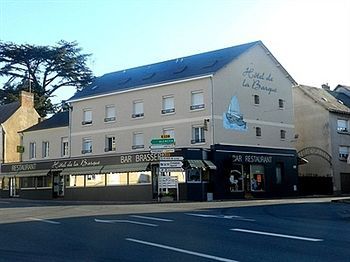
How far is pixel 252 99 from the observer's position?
42.8 metres

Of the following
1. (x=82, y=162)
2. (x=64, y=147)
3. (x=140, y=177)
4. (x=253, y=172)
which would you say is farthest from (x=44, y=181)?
(x=253, y=172)

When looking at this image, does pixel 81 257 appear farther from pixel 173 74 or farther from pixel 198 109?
pixel 173 74

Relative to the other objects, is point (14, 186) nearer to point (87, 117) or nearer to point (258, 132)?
point (87, 117)

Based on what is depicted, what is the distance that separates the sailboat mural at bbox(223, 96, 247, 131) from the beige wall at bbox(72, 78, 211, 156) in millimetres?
1750

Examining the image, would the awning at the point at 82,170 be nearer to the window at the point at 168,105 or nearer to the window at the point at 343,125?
Answer: the window at the point at 168,105

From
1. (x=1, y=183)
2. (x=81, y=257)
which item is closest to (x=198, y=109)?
(x=1, y=183)

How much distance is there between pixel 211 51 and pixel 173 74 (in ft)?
15.2

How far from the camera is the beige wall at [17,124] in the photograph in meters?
52.2

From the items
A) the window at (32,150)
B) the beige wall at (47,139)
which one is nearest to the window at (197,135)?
the beige wall at (47,139)

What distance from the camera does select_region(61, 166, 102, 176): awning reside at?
1630 inches

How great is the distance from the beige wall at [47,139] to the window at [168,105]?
1123 centimetres

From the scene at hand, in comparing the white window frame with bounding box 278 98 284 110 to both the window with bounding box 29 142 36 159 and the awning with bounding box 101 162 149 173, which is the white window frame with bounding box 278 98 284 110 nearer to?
the awning with bounding box 101 162 149 173

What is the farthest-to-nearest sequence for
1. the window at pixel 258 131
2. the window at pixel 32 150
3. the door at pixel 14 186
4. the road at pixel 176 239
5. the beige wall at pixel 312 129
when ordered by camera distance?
the window at pixel 32 150 → the door at pixel 14 186 → the beige wall at pixel 312 129 → the window at pixel 258 131 → the road at pixel 176 239

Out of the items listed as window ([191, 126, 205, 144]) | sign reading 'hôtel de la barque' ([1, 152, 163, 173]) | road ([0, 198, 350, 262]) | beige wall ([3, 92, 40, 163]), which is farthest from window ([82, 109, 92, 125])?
road ([0, 198, 350, 262])
